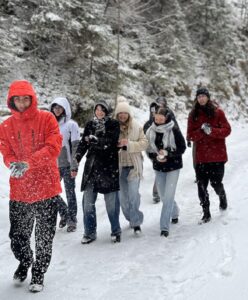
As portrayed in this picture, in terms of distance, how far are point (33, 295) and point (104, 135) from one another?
2494 millimetres

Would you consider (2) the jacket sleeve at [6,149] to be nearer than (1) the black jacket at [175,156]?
Yes

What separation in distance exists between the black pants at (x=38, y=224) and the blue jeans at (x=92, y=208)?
164 cm

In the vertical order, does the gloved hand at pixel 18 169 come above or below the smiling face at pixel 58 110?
below

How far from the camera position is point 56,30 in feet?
46.9

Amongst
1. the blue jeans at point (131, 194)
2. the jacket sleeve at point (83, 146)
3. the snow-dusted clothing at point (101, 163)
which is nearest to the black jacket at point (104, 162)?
the snow-dusted clothing at point (101, 163)

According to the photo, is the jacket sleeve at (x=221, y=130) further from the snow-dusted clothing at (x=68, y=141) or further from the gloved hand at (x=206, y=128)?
the snow-dusted clothing at (x=68, y=141)

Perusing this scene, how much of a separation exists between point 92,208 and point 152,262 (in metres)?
1.36

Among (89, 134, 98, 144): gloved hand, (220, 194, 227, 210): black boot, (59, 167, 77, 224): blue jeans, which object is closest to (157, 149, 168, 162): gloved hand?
(89, 134, 98, 144): gloved hand

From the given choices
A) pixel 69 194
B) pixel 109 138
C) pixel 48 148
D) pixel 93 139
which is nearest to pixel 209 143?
pixel 109 138

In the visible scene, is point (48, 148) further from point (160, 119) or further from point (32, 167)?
point (160, 119)

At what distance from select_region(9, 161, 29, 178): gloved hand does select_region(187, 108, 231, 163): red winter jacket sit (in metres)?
3.48

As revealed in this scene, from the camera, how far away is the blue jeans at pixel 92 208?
6.08 m

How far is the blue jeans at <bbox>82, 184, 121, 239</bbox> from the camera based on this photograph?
239 inches

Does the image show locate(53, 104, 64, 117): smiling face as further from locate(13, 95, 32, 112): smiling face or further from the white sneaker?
the white sneaker
